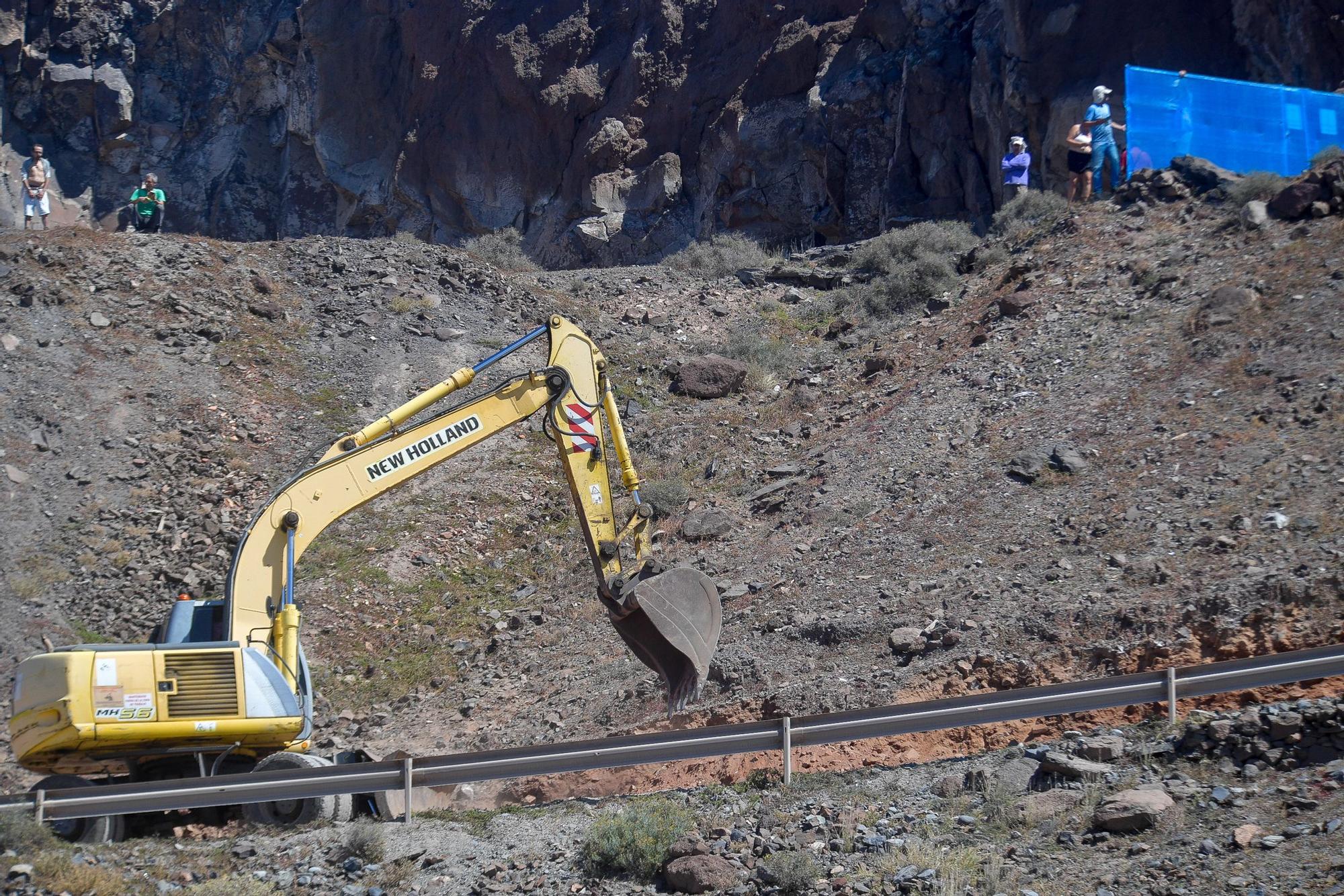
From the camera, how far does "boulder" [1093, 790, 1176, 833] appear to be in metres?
8.01

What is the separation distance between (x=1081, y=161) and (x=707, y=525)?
909 cm

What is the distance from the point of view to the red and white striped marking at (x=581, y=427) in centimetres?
1166

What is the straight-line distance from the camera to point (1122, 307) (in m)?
18.3

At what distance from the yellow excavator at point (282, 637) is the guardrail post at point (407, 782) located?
692mm

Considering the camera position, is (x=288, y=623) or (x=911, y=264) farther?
(x=911, y=264)

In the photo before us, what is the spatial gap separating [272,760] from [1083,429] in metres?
10.0

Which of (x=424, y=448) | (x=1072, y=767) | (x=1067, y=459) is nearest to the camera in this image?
(x=1072, y=767)

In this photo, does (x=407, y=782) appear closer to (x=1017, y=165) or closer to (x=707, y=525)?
(x=707, y=525)

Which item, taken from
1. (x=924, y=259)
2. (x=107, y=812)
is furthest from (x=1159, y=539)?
(x=924, y=259)

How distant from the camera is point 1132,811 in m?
8.04

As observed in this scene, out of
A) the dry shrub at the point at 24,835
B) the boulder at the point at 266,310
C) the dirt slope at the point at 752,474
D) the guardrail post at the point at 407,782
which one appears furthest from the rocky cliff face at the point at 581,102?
the dry shrub at the point at 24,835

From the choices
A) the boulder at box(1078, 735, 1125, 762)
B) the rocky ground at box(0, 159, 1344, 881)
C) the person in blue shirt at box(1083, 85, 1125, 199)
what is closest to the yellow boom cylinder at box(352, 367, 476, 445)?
the rocky ground at box(0, 159, 1344, 881)

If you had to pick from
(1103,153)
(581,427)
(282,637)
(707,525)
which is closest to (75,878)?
(282,637)

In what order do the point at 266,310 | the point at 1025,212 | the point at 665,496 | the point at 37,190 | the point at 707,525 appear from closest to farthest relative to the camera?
the point at 707,525 → the point at 665,496 → the point at 266,310 → the point at 1025,212 → the point at 37,190
